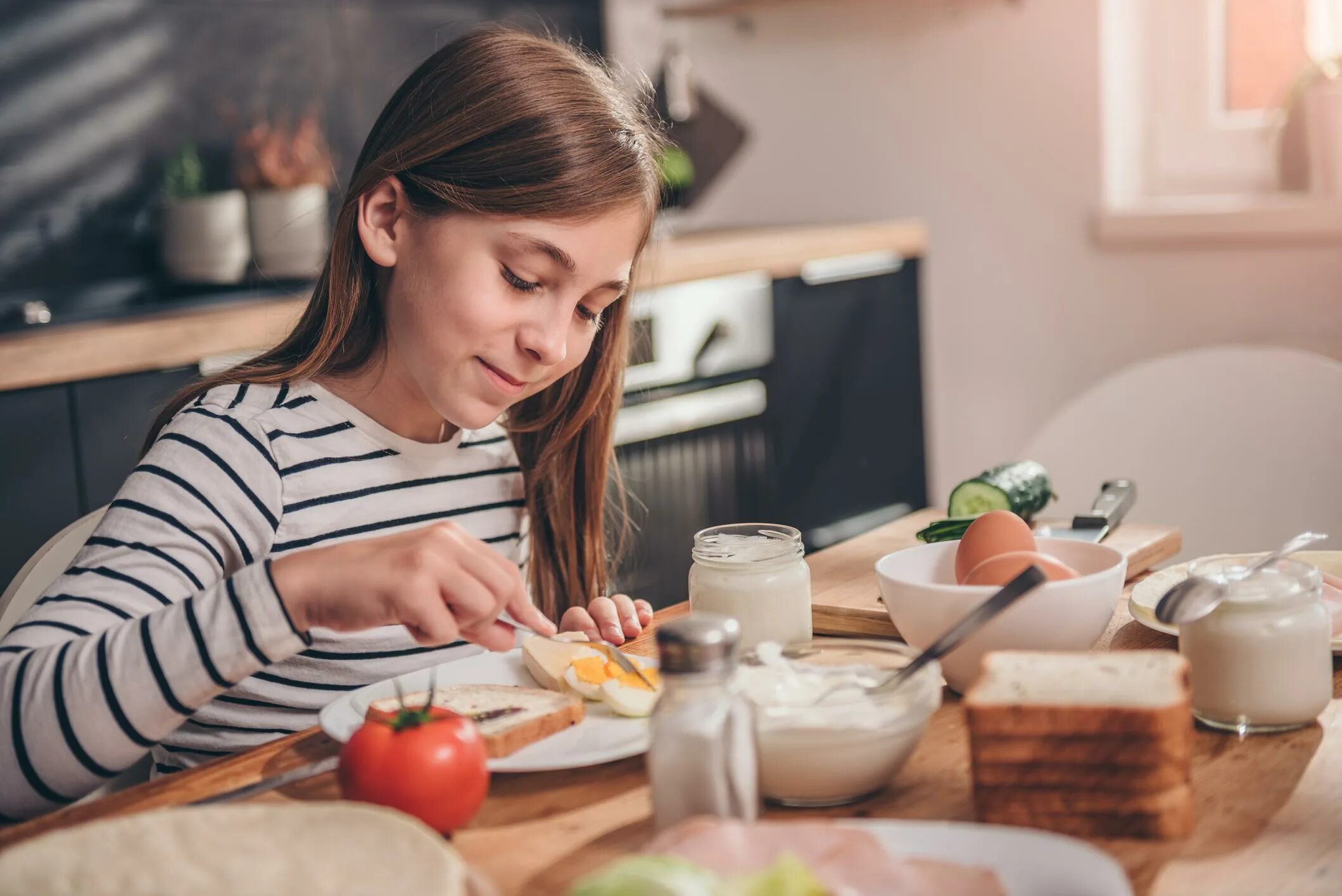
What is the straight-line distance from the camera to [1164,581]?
43.0 inches

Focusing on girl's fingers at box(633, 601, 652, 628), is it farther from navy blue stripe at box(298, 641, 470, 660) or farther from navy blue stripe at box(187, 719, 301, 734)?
navy blue stripe at box(187, 719, 301, 734)

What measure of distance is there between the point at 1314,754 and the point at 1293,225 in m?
1.95

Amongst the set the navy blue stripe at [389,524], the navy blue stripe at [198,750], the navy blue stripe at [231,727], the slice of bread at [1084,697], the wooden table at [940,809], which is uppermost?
the slice of bread at [1084,697]

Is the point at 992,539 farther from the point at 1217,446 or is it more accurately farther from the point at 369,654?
the point at 1217,446

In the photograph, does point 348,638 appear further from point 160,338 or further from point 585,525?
point 160,338

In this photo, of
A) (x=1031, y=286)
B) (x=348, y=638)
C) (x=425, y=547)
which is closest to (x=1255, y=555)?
(x=425, y=547)

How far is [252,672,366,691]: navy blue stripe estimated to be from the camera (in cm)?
125

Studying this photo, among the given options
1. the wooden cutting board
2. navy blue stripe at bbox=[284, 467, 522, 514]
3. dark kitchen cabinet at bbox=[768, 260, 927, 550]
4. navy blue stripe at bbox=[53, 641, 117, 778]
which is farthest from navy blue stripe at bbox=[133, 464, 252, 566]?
dark kitchen cabinet at bbox=[768, 260, 927, 550]

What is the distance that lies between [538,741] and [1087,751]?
1.09 feet

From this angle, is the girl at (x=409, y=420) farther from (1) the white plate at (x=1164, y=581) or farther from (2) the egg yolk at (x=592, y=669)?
(1) the white plate at (x=1164, y=581)

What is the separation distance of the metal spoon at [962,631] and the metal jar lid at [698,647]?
0.14 meters

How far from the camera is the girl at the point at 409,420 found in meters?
0.98

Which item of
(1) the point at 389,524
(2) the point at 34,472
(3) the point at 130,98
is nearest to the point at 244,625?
(1) the point at 389,524

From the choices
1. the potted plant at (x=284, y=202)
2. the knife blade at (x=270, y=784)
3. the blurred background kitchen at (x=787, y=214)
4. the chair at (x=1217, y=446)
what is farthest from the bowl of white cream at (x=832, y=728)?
the potted plant at (x=284, y=202)
